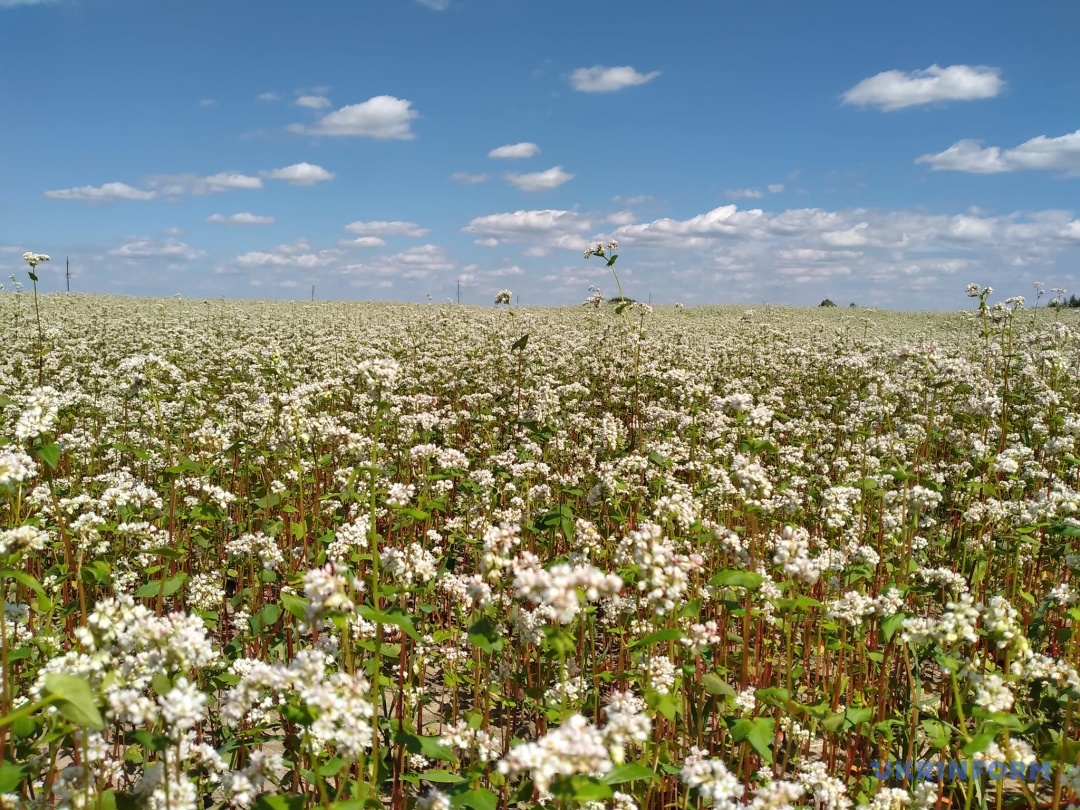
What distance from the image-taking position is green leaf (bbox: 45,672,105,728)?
78.1 inches

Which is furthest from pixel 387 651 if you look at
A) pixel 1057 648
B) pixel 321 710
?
pixel 1057 648

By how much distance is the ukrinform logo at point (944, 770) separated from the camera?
162 inches

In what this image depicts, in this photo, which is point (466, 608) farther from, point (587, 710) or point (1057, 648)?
point (1057, 648)

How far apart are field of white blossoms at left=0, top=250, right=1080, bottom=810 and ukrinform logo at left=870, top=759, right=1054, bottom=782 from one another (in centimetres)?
8

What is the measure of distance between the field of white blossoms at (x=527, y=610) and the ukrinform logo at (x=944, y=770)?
0.08 m

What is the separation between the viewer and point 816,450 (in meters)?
10.6

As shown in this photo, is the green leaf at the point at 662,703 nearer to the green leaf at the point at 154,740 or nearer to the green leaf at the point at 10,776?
the green leaf at the point at 154,740

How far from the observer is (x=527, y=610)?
512 cm

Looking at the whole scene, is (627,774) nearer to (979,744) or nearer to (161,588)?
(979,744)

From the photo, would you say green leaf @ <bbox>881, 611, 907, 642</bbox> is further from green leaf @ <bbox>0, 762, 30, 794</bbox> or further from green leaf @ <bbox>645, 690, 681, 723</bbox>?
green leaf @ <bbox>0, 762, 30, 794</bbox>

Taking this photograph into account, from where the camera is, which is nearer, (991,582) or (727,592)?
(727,592)

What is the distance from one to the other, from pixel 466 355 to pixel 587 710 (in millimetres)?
13362

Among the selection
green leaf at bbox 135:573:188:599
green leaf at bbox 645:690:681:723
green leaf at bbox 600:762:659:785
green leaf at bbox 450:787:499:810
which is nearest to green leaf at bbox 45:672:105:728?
green leaf at bbox 450:787:499:810

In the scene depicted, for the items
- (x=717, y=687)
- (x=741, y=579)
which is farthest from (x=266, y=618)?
(x=741, y=579)
